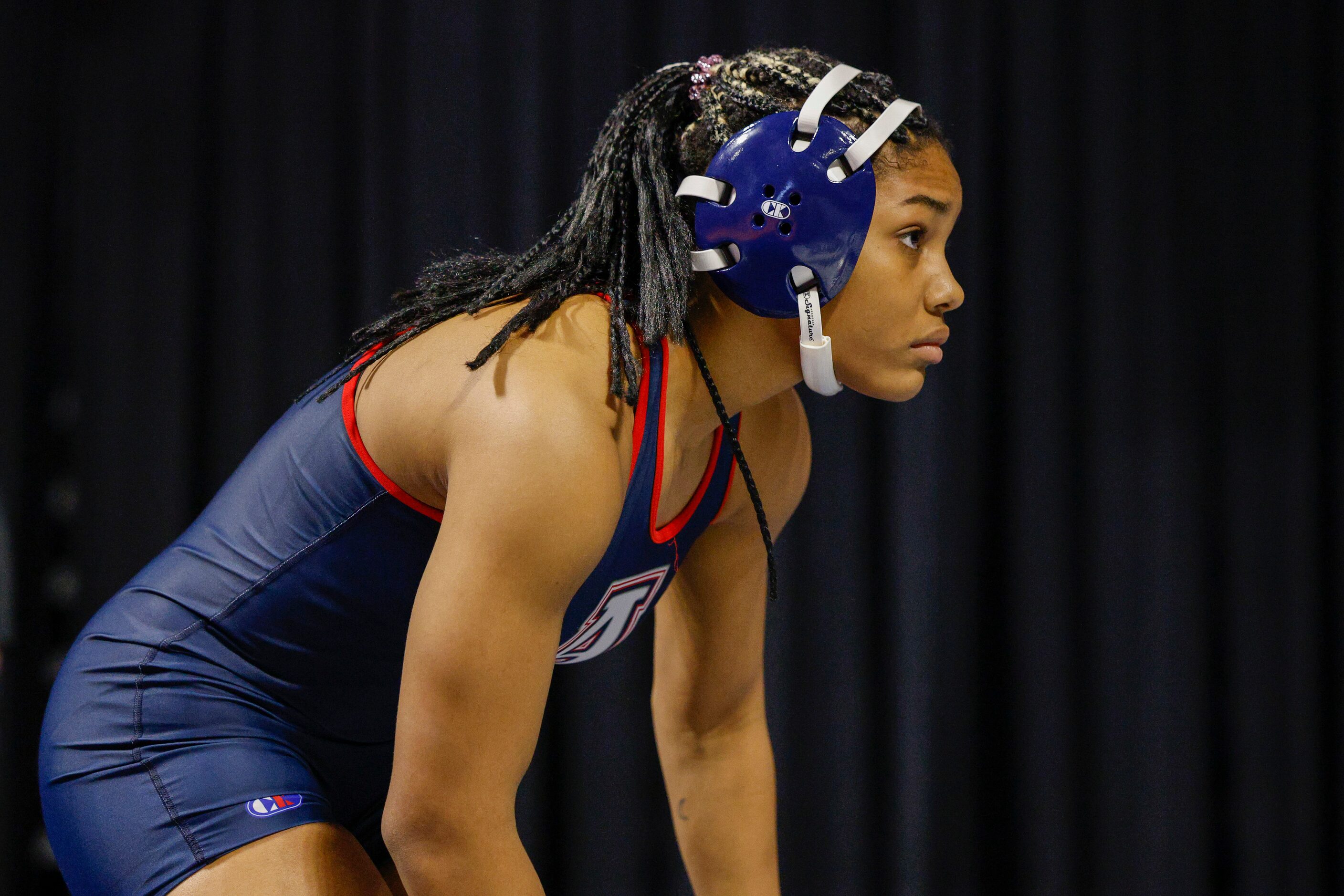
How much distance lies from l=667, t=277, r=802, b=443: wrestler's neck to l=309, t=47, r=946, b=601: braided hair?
17mm

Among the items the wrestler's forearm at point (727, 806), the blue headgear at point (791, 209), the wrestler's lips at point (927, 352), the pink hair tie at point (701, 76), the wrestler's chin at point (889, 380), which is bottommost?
the wrestler's forearm at point (727, 806)

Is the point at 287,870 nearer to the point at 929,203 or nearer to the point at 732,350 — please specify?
the point at 732,350

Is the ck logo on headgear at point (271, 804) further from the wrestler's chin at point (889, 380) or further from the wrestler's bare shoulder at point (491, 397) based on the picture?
the wrestler's chin at point (889, 380)

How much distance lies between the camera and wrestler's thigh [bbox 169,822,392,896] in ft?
2.64

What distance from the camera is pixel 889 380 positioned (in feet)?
3.24

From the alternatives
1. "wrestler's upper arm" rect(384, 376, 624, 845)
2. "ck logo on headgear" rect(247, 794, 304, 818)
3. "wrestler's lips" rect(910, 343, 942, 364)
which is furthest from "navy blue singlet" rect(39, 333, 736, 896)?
"wrestler's lips" rect(910, 343, 942, 364)

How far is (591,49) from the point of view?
1.85 m

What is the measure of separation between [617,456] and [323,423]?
26 centimetres

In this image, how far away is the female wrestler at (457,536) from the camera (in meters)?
0.75

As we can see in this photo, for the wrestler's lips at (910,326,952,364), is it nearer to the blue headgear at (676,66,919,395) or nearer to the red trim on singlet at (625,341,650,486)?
the blue headgear at (676,66,919,395)

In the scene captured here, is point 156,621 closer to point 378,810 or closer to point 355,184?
point 378,810

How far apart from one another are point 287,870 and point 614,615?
0.34 m

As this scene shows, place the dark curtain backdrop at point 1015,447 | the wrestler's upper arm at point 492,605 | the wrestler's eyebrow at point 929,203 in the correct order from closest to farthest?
1. the wrestler's upper arm at point 492,605
2. the wrestler's eyebrow at point 929,203
3. the dark curtain backdrop at point 1015,447

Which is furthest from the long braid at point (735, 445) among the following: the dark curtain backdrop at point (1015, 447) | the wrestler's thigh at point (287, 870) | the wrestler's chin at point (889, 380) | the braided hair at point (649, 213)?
the dark curtain backdrop at point (1015, 447)
